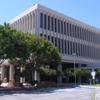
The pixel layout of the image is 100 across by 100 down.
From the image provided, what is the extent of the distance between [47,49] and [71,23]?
20.0 metres

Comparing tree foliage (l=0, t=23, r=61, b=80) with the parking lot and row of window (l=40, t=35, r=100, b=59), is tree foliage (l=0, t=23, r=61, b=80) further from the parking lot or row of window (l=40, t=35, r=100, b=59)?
row of window (l=40, t=35, r=100, b=59)

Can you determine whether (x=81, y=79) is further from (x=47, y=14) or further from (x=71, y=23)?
(x=47, y=14)

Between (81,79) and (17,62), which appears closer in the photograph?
(17,62)

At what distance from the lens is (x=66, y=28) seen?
51.0 m

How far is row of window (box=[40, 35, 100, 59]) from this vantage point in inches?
1897

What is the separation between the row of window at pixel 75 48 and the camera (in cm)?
4819

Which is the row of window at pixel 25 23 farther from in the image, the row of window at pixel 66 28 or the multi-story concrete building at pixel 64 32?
the row of window at pixel 66 28

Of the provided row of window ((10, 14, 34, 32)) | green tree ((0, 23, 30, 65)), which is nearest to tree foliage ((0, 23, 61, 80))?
green tree ((0, 23, 30, 65))

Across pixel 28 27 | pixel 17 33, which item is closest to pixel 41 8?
pixel 28 27

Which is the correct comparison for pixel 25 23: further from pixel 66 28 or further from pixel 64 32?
pixel 66 28

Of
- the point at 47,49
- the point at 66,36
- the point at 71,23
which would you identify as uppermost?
the point at 71,23

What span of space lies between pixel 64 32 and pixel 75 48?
19.4 feet

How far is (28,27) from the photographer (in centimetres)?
4666

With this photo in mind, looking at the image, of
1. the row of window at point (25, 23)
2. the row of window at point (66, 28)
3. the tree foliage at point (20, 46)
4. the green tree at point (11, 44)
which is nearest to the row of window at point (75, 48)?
the row of window at point (66, 28)
